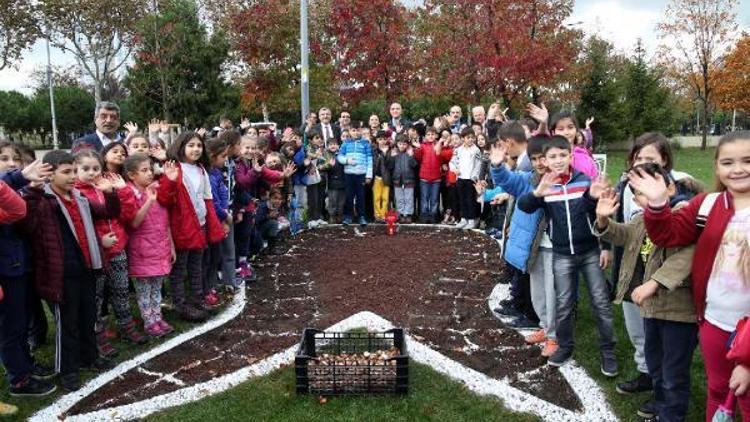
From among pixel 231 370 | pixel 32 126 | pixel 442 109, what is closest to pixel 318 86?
pixel 442 109

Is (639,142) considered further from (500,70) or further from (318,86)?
(318,86)

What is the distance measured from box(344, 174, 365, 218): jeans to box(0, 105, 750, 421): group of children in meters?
3.03

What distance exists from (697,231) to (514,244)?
219 cm

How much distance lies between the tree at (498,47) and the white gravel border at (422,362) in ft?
43.0

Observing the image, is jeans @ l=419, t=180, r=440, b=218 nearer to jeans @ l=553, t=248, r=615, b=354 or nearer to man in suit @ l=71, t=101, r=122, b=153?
man in suit @ l=71, t=101, r=122, b=153

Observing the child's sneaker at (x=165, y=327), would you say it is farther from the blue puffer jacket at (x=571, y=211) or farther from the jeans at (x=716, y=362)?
the jeans at (x=716, y=362)

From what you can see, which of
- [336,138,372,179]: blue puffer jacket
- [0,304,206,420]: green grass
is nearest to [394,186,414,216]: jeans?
[336,138,372,179]: blue puffer jacket

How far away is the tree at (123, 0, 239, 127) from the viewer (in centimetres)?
2200

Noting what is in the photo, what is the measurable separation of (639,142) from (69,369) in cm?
450

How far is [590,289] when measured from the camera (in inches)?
176

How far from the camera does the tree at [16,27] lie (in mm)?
24047

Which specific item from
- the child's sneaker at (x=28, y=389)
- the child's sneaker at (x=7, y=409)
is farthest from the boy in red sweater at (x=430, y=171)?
the child's sneaker at (x=7, y=409)

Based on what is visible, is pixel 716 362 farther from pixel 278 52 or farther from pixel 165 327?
pixel 278 52

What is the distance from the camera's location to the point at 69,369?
4.44 meters
